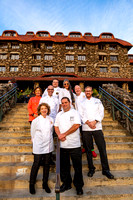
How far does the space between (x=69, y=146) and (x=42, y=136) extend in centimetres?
59

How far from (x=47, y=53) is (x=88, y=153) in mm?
20719

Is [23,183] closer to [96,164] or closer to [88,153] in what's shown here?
[88,153]

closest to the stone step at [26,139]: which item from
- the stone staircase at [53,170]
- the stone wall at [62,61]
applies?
the stone staircase at [53,170]

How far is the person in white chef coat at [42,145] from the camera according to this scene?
2.28m

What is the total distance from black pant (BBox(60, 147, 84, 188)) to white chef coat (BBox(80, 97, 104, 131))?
68 centimetres

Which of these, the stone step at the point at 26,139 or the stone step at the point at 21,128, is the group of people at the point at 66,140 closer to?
the stone step at the point at 26,139

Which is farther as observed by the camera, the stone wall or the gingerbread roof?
the gingerbread roof

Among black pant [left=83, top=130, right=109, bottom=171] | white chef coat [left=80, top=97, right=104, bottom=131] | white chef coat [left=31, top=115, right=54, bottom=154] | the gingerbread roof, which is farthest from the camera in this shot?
the gingerbread roof

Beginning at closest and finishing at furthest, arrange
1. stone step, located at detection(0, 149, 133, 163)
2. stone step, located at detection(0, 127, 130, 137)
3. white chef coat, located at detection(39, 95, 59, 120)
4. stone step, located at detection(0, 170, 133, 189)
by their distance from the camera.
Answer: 1. stone step, located at detection(0, 170, 133, 189)
2. stone step, located at detection(0, 149, 133, 163)
3. white chef coat, located at detection(39, 95, 59, 120)
4. stone step, located at detection(0, 127, 130, 137)

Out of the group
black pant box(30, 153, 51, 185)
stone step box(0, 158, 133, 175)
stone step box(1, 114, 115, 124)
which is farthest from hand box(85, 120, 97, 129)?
stone step box(1, 114, 115, 124)

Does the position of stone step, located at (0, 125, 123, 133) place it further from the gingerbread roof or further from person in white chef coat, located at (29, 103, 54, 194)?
the gingerbread roof

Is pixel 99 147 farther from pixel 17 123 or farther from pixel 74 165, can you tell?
pixel 17 123

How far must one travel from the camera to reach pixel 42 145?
92.0 inches

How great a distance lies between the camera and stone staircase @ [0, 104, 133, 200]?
226cm
